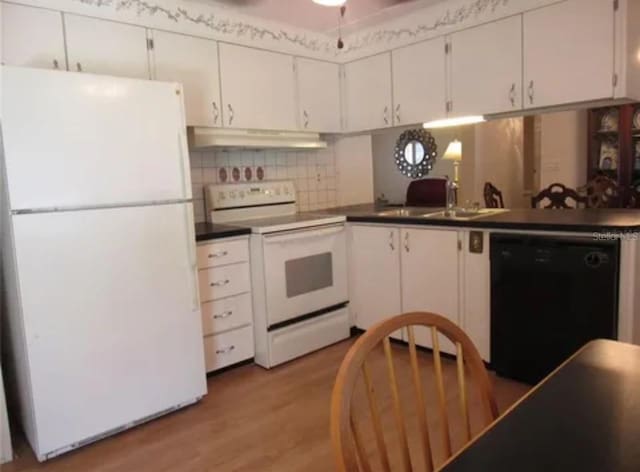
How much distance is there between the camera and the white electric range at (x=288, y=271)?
9.66ft

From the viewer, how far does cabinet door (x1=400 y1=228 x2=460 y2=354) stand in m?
2.87

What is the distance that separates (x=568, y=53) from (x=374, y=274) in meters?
1.73

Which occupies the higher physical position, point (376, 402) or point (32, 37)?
point (32, 37)

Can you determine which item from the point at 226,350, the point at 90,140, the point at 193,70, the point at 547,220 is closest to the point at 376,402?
the point at 90,140

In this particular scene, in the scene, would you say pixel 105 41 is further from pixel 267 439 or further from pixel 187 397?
pixel 267 439

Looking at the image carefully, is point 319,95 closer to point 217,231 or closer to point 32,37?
point 217,231

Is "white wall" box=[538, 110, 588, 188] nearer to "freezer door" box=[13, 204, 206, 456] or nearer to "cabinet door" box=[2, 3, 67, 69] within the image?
"freezer door" box=[13, 204, 206, 456]

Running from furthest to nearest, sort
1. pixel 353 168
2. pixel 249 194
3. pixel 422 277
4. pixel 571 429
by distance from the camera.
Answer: pixel 353 168, pixel 249 194, pixel 422 277, pixel 571 429

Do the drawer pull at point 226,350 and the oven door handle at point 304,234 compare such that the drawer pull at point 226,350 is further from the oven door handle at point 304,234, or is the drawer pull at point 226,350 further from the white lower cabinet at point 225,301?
the oven door handle at point 304,234

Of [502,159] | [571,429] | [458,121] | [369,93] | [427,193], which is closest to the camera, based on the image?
[571,429]

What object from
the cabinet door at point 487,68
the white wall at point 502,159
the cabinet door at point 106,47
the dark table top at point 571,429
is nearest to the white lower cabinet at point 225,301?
the cabinet door at point 106,47

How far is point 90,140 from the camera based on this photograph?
208cm

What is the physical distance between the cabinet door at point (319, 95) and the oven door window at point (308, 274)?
40.7 inches

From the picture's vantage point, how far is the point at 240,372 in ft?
9.71
